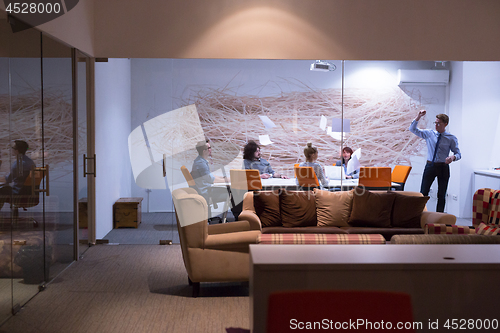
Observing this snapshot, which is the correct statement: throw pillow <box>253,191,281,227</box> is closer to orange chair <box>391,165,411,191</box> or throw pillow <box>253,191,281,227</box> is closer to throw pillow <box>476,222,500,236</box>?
orange chair <box>391,165,411,191</box>

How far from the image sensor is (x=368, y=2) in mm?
5504

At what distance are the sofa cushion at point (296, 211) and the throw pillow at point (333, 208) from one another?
11cm

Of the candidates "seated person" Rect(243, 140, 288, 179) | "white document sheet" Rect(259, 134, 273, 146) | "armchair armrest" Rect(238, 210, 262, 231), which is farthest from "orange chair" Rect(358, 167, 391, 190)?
"armchair armrest" Rect(238, 210, 262, 231)

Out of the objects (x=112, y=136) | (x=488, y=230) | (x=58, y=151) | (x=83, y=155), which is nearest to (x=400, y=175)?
(x=488, y=230)

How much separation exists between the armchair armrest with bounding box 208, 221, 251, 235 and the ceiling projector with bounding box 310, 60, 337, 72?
2.72 meters

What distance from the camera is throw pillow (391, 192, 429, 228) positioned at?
14.8ft

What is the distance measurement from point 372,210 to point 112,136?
3347mm

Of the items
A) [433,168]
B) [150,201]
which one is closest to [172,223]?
[150,201]

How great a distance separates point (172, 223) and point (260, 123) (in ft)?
5.80

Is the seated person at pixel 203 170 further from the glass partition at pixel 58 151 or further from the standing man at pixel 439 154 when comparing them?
the standing man at pixel 439 154

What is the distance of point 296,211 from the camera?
14.8 ft

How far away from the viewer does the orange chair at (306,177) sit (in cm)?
555

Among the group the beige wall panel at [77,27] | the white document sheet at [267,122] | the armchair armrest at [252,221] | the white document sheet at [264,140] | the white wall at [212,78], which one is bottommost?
the armchair armrest at [252,221]

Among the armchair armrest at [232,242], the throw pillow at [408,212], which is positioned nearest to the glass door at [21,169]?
the armchair armrest at [232,242]
